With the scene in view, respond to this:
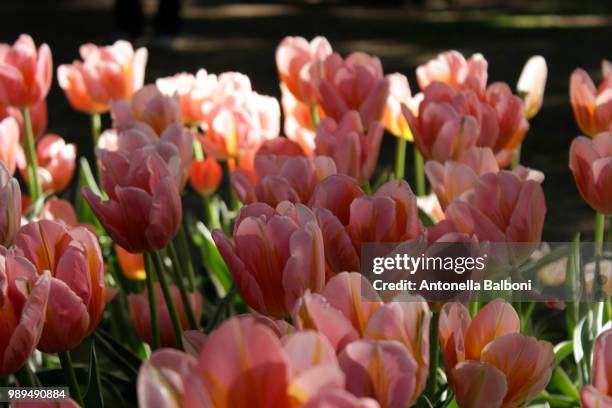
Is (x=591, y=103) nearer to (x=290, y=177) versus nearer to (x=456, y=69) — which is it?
(x=456, y=69)

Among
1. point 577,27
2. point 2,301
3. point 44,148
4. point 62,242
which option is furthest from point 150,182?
point 577,27

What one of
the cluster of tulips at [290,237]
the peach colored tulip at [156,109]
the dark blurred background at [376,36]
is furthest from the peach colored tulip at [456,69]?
the dark blurred background at [376,36]

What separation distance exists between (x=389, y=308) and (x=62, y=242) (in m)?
0.32

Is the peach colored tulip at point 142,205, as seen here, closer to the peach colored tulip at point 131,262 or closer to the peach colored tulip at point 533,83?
the peach colored tulip at point 131,262

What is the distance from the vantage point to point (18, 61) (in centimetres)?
159

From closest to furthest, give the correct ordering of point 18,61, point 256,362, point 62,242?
point 256,362
point 62,242
point 18,61

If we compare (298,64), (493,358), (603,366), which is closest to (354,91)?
(298,64)

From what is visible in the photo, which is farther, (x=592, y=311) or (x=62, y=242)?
(x=592, y=311)

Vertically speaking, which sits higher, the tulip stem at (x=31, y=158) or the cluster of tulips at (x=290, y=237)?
the cluster of tulips at (x=290, y=237)

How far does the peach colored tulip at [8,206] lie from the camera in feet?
3.25

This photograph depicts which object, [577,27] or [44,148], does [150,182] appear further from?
[577,27]

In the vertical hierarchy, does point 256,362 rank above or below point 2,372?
above

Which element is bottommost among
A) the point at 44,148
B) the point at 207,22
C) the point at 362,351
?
the point at 207,22

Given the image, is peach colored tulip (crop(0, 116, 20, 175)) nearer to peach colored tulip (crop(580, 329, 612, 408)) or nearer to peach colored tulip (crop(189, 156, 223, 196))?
peach colored tulip (crop(189, 156, 223, 196))
